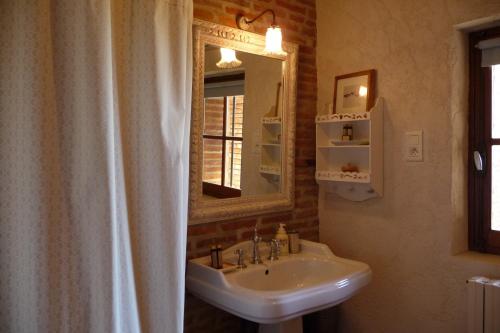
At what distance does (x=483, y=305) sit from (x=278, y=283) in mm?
890

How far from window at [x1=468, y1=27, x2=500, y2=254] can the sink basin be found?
23.5 inches

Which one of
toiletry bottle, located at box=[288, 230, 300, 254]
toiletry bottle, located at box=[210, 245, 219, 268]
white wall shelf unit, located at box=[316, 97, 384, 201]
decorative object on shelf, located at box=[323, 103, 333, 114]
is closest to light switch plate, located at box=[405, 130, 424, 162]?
white wall shelf unit, located at box=[316, 97, 384, 201]

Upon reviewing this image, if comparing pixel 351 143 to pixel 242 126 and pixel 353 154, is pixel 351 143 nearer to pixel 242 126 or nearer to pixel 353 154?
pixel 353 154

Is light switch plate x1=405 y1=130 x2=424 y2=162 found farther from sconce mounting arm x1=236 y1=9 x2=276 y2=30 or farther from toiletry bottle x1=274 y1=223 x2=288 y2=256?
sconce mounting arm x1=236 y1=9 x2=276 y2=30

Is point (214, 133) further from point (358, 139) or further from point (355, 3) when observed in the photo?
point (355, 3)

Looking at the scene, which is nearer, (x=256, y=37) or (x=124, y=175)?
(x=124, y=175)

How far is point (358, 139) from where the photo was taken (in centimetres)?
224

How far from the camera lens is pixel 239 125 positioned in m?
2.09

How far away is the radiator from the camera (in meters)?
1.67

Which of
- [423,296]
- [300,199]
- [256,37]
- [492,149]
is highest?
[256,37]

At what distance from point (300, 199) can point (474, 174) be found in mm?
910

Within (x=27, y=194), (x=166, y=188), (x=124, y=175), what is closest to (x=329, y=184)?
(x=166, y=188)

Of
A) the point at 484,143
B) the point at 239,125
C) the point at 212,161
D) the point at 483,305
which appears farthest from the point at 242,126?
the point at 483,305

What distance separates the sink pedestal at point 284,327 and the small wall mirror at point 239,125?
553 millimetres
